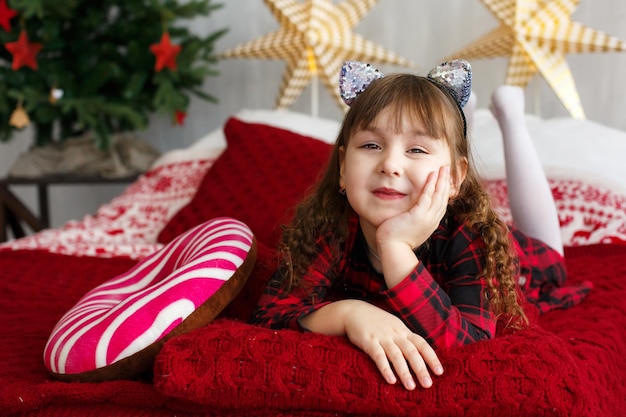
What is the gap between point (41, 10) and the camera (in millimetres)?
2135

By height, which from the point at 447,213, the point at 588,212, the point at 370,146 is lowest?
the point at 588,212

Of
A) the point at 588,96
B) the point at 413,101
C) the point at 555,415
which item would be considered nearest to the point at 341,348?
the point at 555,415

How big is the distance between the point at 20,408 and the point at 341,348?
354mm

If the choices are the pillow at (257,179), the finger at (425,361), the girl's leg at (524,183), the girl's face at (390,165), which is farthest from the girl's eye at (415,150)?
the pillow at (257,179)

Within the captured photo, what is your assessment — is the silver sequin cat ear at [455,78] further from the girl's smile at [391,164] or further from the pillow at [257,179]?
the pillow at [257,179]

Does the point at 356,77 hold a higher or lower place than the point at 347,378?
higher

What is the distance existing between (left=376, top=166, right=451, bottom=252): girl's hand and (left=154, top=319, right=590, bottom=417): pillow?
5.8 inches

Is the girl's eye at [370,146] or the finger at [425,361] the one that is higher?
the girl's eye at [370,146]

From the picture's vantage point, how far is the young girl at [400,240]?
77cm

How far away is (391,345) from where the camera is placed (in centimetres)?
71

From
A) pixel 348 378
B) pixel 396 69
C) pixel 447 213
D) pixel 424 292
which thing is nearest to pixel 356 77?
pixel 447 213

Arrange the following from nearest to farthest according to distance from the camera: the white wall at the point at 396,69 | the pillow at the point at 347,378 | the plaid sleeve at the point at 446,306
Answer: the pillow at the point at 347,378
the plaid sleeve at the point at 446,306
the white wall at the point at 396,69

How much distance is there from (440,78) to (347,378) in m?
0.44

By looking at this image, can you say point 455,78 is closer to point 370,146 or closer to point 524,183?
point 370,146
